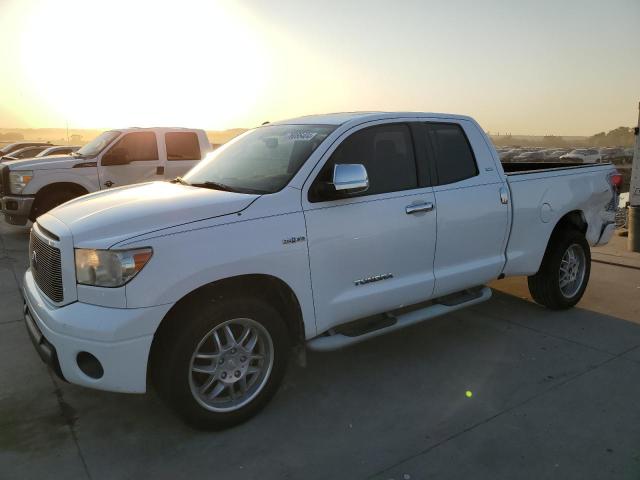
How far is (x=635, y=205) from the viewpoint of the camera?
8977 millimetres

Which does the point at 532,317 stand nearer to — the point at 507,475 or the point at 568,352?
the point at 568,352

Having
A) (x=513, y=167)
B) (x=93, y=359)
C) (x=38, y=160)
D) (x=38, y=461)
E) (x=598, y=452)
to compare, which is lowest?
(x=598, y=452)

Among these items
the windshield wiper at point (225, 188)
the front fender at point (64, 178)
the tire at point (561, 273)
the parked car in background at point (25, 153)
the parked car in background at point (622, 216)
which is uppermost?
the parked car in background at point (25, 153)

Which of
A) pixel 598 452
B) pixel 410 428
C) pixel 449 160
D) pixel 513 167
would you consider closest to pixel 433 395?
pixel 410 428

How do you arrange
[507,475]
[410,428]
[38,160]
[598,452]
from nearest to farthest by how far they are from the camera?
[507,475] < [598,452] < [410,428] < [38,160]

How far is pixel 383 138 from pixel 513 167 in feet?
9.69

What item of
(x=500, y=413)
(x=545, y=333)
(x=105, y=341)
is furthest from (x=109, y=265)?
(x=545, y=333)

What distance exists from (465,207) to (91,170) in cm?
731

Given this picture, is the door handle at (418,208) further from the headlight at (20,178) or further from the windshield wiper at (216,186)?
the headlight at (20,178)

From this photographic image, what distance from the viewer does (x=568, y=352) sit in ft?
14.5

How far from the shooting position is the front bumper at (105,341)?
9.36 ft

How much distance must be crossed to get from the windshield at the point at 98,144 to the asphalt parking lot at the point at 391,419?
538cm

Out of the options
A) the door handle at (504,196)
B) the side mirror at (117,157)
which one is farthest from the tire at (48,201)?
the door handle at (504,196)

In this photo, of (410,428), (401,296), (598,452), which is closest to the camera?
(598,452)
